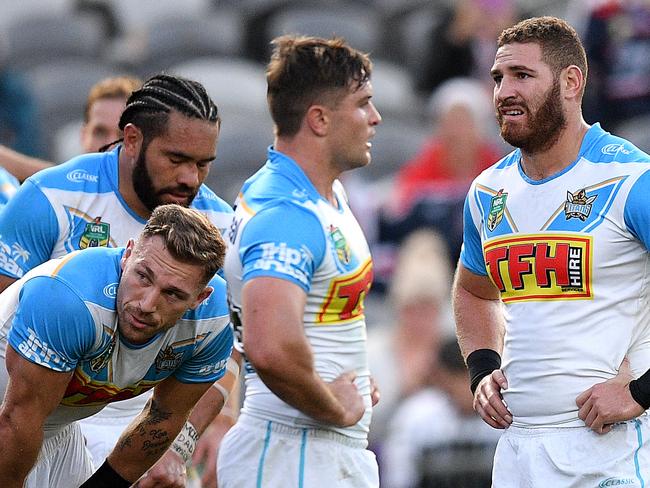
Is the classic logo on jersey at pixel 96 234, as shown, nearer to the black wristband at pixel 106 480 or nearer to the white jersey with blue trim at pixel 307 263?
the white jersey with blue trim at pixel 307 263

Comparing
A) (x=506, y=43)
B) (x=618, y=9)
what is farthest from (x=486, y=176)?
(x=618, y=9)

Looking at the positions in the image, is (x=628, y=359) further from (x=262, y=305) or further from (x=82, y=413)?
(x=82, y=413)

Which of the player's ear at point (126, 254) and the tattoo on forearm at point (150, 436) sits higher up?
the player's ear at point (126, 254)

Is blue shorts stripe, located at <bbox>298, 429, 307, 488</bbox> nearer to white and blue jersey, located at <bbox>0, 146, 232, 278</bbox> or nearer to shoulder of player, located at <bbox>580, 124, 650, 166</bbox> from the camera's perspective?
white and blue jersey, located at <bbox>0, 146, 232, 278</bbox>

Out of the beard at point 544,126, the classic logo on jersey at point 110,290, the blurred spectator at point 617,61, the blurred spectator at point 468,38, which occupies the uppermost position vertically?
the blurred spectator at point 468,38

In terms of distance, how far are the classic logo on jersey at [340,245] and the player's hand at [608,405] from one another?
37.2 inches

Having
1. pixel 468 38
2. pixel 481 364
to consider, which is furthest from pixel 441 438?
pixel 468 38

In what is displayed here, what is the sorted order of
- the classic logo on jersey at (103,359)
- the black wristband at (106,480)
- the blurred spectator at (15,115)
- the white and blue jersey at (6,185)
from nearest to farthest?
the classic logo on jersey at (103,359)
the black wristband at (106,480)
the white and blue jersey at (6,185)
the blurred spectator at (15,115)

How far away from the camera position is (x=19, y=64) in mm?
12836

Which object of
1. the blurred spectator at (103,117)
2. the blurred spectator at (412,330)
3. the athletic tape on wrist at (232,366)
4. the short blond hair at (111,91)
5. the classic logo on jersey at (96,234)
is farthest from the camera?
the blurred spectator at (412,330)

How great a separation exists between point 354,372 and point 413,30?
8.50 metres

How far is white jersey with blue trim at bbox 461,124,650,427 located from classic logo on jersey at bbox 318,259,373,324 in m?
0.49

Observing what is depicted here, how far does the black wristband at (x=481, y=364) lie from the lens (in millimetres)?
5238

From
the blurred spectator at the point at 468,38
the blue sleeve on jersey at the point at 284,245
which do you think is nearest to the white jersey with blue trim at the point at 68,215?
the blue sleeve on jersey at the point at 284,245
